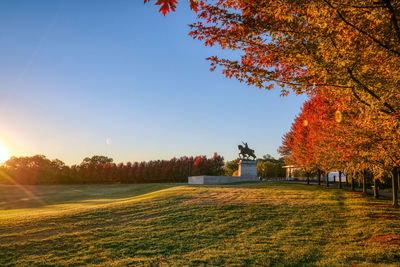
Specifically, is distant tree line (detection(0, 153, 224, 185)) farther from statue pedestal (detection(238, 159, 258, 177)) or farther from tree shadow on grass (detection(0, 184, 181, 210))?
statue pedestal (detection(238, 159, 258, 177))

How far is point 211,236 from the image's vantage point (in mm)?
10430

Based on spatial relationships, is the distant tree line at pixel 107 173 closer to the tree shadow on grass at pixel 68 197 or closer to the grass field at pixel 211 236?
the tree shadow on grass at pixel 68 197

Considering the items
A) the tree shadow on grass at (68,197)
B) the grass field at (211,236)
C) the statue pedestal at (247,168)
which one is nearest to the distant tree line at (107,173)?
the tree shadow on grass at (68,197)

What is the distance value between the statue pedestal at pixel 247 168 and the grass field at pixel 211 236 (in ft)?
73.3

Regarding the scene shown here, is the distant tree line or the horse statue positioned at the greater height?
the horse statue

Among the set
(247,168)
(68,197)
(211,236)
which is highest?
(247,168)

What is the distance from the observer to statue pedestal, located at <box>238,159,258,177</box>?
126 ft

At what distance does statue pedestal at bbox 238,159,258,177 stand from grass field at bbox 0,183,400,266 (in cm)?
2234

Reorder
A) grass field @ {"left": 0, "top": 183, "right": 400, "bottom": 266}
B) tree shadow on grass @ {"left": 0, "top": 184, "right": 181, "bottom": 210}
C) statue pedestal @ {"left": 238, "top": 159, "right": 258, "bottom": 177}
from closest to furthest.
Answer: grass field @ {"left": 0, "top": 183, "right": 400, "bottom": 266}
tree shadow on grass @ {"left": 0, "top": 184, "right": 181, "bottom": 210}
statue pedestal @ {"left": 238, "top": 159, "right": 258, "bottom": 177}

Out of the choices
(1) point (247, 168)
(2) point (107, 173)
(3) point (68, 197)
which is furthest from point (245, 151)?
(2) point (107, 173)

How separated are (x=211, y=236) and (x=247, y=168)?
94.8ft

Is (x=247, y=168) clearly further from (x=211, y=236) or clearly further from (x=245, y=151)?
(x=211, y=236)

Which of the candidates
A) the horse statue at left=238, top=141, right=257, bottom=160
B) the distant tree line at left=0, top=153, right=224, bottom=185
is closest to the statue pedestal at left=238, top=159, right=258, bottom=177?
the horse statue at left=238, top=141, right=257, bottom=160

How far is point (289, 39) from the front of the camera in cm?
686
